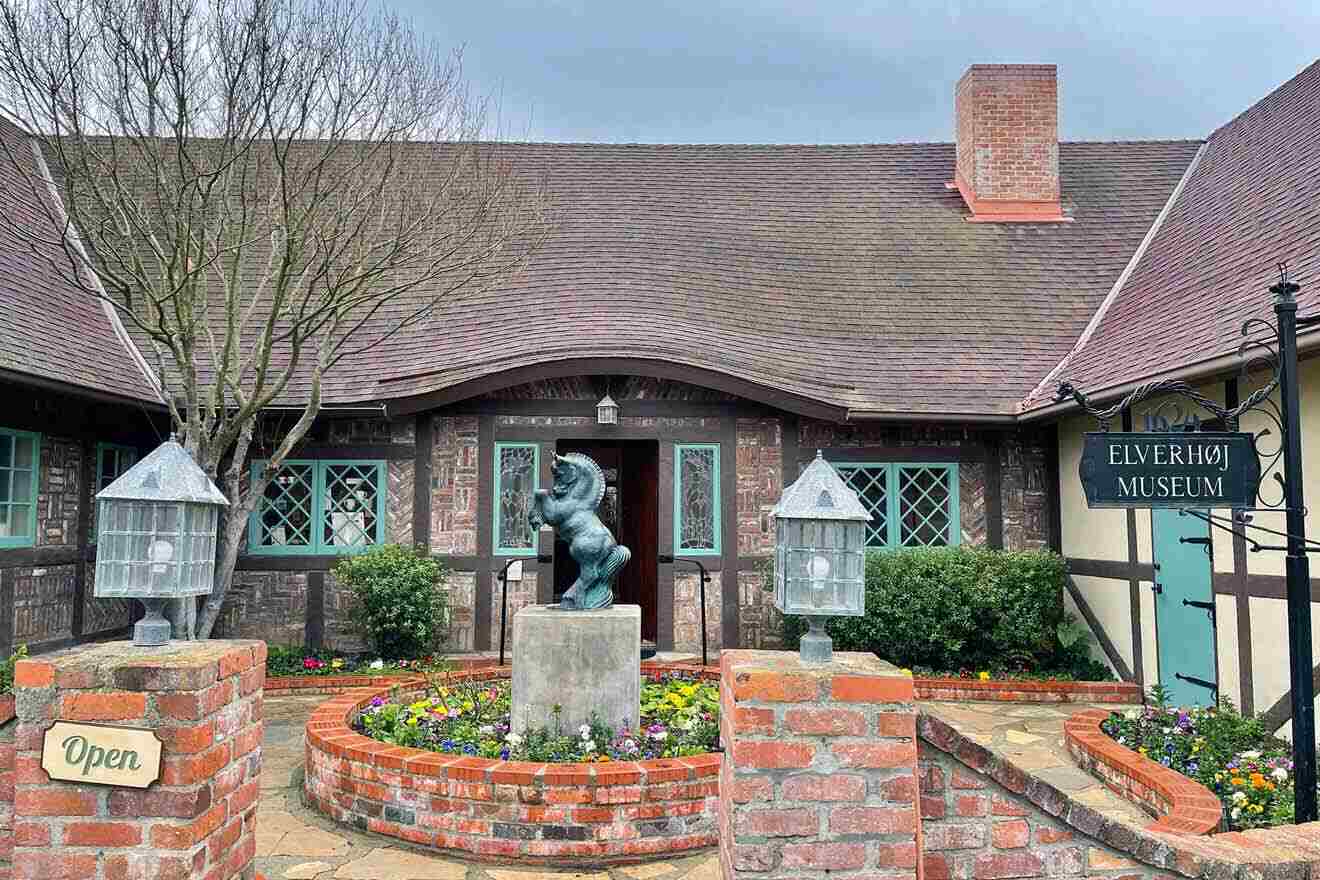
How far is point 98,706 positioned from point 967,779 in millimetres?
2440

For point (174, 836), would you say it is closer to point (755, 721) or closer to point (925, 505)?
point (755, 721)

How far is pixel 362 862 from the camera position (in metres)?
4.23

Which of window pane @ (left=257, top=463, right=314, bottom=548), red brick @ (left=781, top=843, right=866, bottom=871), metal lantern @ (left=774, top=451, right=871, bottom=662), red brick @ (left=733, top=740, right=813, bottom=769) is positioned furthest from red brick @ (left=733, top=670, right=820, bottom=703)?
window pane @ (left=257, top=463, right=314, bottom=548)

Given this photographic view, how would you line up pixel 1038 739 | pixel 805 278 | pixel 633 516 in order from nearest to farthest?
pixel 1038 739
pixel 633 516
pixel 805 278

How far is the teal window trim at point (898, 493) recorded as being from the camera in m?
A: 9.33

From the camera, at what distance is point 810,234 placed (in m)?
11.8

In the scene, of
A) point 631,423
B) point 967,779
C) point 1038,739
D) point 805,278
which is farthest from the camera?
point 805,278

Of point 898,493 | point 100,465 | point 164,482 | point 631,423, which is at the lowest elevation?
point 164,482

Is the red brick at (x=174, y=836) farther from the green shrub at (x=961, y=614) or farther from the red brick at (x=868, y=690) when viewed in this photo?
the green shrub at (x=961, y=614)

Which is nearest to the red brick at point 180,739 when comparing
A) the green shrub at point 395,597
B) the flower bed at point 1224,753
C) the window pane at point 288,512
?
the flower bed at point 1224,753

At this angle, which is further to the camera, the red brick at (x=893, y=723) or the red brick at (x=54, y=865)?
the red brick at (x=54, y=865)

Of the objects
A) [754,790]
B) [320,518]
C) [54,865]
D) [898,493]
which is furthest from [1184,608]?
[320,518]

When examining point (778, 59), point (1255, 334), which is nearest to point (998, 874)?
point (1255, 334)

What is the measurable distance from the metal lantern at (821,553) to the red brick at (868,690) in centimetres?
26
